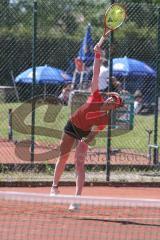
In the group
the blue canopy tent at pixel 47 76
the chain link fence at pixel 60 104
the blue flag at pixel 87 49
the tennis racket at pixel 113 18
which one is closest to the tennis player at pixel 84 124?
the tennis racket at pixel 113 18

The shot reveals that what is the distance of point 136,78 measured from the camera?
19.2m

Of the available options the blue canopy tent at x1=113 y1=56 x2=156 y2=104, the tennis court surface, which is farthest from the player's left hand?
the blue canopy tent at x1=113 y1=56 x2=156 y2=104

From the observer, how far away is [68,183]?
1141 centimetres

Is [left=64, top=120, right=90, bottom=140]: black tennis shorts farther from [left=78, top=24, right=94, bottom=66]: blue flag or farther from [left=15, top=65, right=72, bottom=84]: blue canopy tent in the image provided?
[left=78, top=24, right=94, bottom=66]: blue flag

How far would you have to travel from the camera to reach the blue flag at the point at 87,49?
2154 cm

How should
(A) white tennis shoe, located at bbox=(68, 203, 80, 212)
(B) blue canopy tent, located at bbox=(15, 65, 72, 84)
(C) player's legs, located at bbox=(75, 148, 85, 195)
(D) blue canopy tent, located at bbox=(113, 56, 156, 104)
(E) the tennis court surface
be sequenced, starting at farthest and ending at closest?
(B) blue canopy tent, located at bbox=(15, 65, 72, 84), (D) blue canopy tent, located at bbox=(113, 56, 156, 104), (C) player's legs, located at bbox=(75, 148, 85, 195), (A) white tennis shoe, located at bbox=(68, 203, 80, 212), (E) the tennis court surface

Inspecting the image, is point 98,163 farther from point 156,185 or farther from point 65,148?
point 65,148

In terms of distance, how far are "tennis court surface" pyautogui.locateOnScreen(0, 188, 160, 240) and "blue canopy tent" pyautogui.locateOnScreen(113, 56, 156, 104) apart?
5473mm

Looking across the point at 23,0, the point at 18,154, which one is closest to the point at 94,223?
the point at 18,154

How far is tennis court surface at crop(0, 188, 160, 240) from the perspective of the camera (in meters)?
6.60

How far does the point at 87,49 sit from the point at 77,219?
13768 mm

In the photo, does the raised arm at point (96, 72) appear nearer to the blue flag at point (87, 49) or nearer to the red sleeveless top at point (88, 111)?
the red sleeveless top at point (88, 111)

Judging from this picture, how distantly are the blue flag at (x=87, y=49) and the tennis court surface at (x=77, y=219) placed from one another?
12.5 m

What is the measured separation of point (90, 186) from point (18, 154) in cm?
237
